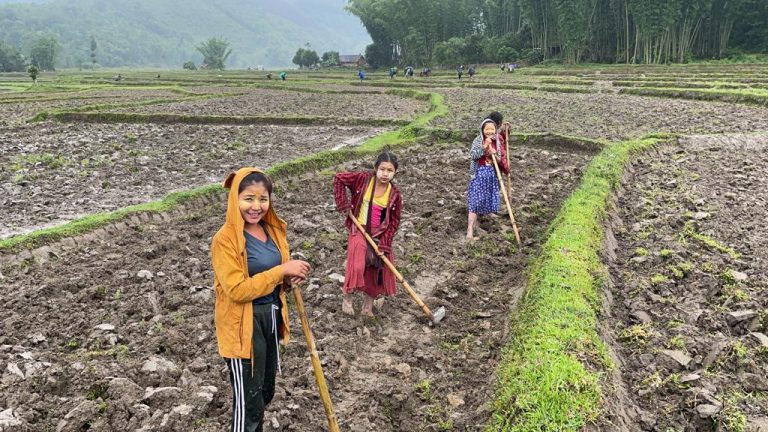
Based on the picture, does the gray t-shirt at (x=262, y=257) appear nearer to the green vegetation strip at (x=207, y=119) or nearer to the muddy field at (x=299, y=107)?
the green vegetation strip at (x=207, y=119)

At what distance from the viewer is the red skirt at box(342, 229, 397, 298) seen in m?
5.93

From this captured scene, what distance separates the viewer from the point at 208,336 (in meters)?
5.38

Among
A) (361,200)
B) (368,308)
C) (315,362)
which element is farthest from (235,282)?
(368,308)

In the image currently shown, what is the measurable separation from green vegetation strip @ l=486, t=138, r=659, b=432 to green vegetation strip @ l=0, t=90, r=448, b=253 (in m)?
6.55

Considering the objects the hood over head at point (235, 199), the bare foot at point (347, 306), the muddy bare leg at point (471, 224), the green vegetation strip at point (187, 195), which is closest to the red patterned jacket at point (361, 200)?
the bare foot at point (347, 306)

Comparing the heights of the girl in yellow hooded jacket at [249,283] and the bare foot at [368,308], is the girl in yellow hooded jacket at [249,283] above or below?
above

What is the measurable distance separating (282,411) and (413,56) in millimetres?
72105

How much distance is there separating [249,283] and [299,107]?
23365mm

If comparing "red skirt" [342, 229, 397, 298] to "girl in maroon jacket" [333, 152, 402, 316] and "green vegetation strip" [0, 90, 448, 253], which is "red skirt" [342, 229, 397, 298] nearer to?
"girl in maroon jacket" [333, 152, 402, 316]

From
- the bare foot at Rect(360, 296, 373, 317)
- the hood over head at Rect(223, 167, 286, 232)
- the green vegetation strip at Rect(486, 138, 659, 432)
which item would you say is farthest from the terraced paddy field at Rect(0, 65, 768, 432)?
the hood over head at Rect(223, 167, 286, 232)

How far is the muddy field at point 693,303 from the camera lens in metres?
4.05

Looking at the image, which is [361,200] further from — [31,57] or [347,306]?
[31,57]

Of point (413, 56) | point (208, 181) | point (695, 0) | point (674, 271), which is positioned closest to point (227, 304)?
point (674, 271)

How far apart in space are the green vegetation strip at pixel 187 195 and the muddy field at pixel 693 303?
23.0 feet
